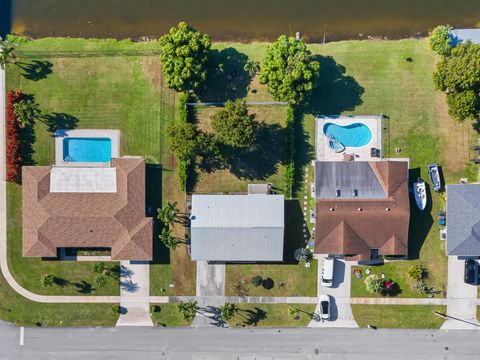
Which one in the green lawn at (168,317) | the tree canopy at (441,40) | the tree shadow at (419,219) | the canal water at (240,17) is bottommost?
→ the green lawn at (168,317)

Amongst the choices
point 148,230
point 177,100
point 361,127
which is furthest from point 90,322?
point 361,127

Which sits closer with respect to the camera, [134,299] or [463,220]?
[463,220]

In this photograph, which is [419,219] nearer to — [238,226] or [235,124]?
[238,226]

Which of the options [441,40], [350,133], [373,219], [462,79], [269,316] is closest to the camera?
[462,79]

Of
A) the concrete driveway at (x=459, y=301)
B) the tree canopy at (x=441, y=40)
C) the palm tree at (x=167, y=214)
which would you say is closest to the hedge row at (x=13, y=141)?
the palm tree at (x=167, y=214)

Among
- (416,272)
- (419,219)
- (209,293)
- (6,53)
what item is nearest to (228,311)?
(209,293)

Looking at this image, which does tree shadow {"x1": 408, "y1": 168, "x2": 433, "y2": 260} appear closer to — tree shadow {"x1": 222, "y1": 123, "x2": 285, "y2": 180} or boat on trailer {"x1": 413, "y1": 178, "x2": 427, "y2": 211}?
boat on trailer {"x1": 413, "y1": 178, "x2": 427, "y2": 211}

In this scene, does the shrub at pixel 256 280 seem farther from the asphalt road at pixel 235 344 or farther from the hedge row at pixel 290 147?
the hedge row at pixel 290 147
